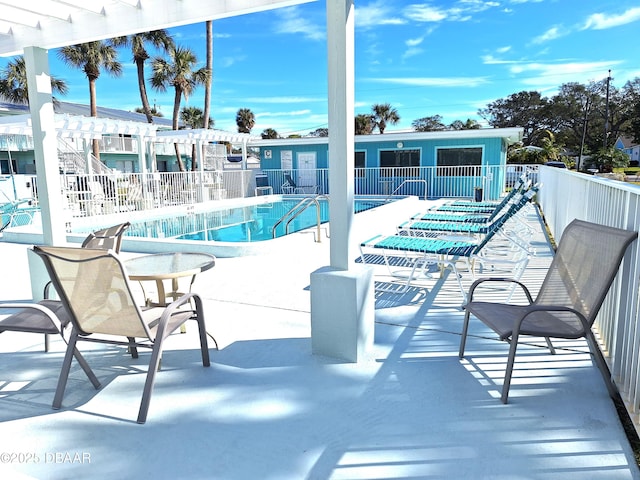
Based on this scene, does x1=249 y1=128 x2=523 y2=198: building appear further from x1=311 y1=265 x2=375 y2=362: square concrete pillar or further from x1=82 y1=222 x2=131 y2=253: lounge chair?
x1=311 y1=265 x2=375 y2=362: square concrete pillar

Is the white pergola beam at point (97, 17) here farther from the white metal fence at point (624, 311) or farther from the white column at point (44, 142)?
the white metal fence at point (624, 311)

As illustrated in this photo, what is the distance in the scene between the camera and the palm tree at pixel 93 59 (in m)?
19.2

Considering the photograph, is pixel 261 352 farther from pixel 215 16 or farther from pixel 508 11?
pixel 508 11

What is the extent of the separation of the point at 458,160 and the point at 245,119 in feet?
107

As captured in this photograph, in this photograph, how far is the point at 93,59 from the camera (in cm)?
1939

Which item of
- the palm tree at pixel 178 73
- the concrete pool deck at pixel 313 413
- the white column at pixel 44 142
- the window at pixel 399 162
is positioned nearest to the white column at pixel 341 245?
the concrete pool deck at pixel 313 413

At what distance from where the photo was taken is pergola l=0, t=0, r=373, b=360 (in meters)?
2.82

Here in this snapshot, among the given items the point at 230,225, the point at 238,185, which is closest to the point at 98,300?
the point at 230,225

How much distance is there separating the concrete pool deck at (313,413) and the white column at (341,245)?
0.17m

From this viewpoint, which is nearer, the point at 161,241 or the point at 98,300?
the point at 98,300

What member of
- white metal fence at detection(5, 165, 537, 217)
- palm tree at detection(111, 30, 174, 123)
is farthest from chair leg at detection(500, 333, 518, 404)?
palm tree at detection(111, 30, 174, 123)

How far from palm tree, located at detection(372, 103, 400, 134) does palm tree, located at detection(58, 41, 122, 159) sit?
26.6 meters

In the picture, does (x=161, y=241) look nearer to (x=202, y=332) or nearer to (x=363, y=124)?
(x=202, y=332)

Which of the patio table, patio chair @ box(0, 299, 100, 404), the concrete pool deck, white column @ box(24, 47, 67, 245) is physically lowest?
the concrete pool deck
